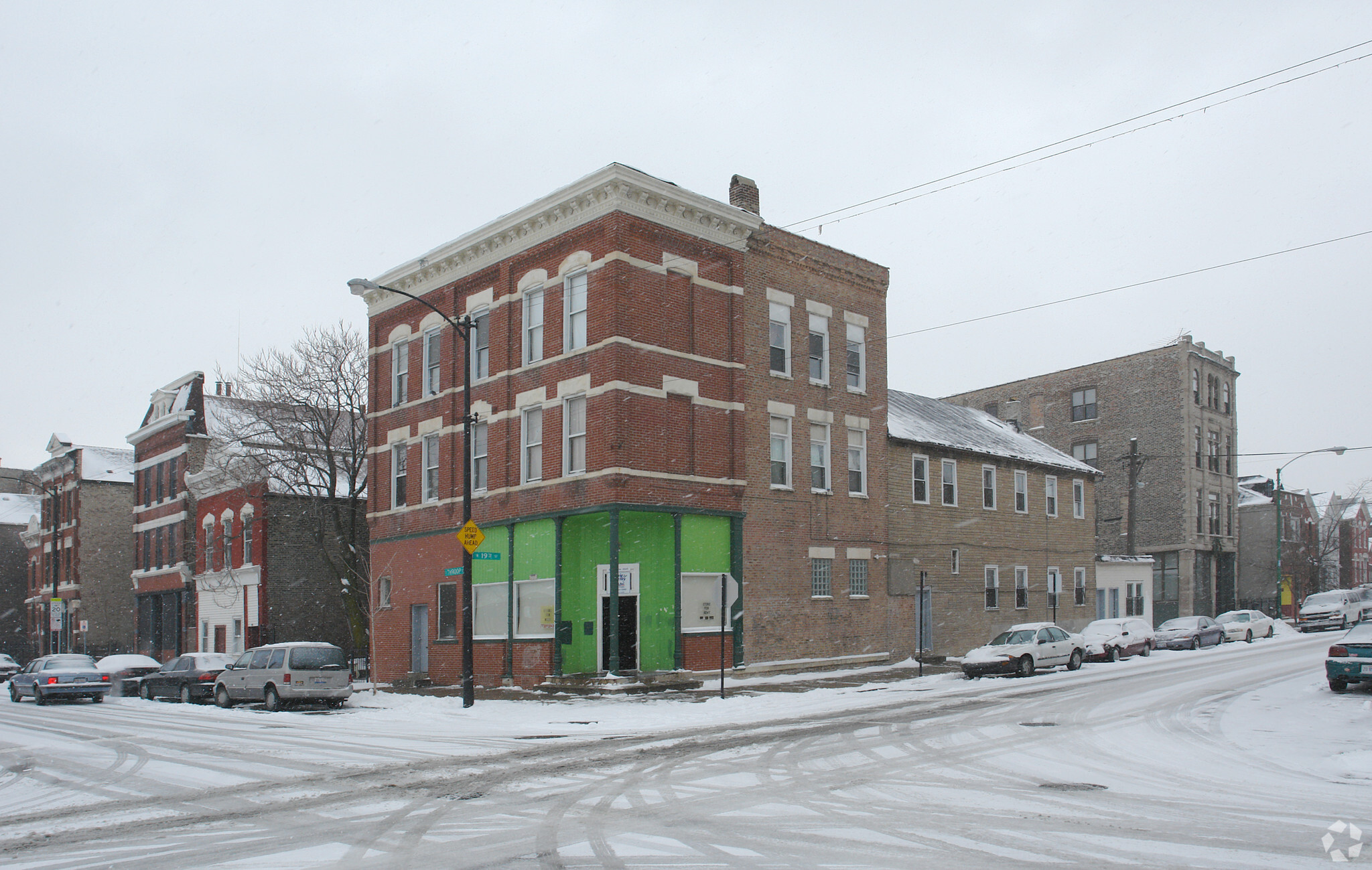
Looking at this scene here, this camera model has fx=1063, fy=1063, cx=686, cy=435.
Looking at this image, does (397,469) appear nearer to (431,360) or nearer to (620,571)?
(431,360)

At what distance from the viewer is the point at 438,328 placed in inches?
1272

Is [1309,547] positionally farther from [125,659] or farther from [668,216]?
[125,659]

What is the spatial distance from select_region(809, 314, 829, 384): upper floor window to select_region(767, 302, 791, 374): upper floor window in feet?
3.62

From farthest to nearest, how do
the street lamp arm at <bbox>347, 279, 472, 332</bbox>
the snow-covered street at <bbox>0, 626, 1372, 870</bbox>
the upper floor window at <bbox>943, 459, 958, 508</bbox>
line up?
1. the upper floor window at <bbox>943, 459, 958, 508</bbox>
2. the street lamp arm at <bbox>347, 279, 472, 332</bbox>
3. the snow-covered street at <bbox>0, 626, 1372, 870</bbox>

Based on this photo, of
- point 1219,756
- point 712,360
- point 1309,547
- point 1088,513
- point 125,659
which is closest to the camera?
point 1219,756

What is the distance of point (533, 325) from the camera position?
94.4 feet

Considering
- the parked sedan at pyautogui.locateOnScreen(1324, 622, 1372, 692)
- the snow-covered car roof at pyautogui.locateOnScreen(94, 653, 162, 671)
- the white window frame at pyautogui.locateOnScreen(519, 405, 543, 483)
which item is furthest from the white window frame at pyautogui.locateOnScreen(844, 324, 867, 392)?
the snow-covered car roof at pyautogui.locateOnScreen(94, 653, 162, 671)

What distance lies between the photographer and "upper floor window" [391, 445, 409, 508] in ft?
111

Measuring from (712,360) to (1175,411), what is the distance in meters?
37.5

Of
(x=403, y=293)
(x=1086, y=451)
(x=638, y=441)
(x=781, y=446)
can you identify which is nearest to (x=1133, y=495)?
(x=1086, y=451)

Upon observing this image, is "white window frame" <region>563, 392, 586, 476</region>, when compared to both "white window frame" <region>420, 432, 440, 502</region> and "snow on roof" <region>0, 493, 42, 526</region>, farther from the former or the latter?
"snow on roof" <region>0, 493, 42, 526</region>

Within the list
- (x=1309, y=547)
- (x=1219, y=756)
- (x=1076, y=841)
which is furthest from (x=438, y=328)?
(x=1309, y=547)

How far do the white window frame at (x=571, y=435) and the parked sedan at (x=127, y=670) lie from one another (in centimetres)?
1576

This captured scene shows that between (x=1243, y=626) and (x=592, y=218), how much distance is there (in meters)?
32.6
